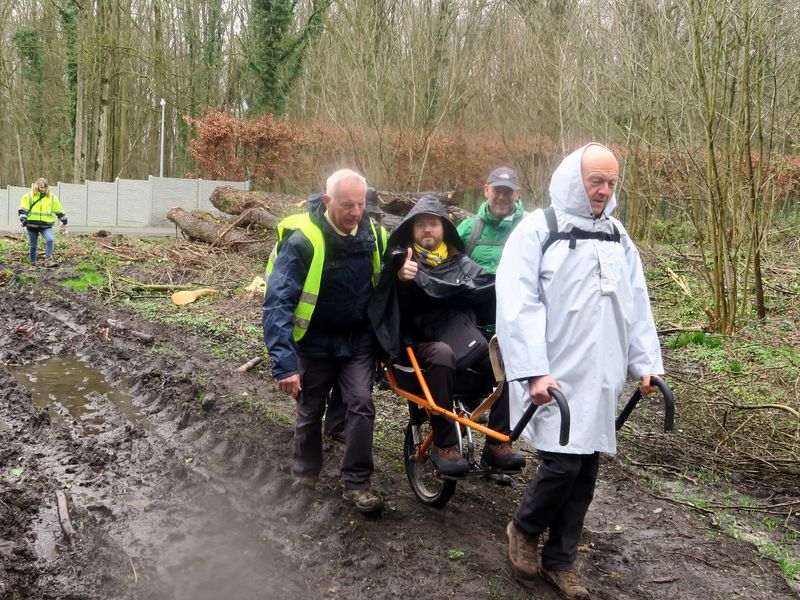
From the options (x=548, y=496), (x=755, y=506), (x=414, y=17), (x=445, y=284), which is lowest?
(x=755, y=506)

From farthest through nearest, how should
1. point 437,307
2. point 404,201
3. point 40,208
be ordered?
1. point 40,208
2. point 404,201
3. point 437,307

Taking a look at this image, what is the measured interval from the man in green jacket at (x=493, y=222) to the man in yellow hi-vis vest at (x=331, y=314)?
26.3 inches

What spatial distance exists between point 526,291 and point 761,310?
766 cm

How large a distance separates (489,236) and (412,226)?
0.69m

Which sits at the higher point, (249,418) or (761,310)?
(761,310)

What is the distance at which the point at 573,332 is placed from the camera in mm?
3527

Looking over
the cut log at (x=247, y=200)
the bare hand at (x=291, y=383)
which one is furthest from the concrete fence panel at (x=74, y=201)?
the bare hand at (x=291, y=383)

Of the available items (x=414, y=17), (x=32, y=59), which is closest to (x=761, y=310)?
(x=414, y=17)

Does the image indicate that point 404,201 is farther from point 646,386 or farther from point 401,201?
point 646,386

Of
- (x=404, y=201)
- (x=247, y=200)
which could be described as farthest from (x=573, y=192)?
(x=247, y=200)

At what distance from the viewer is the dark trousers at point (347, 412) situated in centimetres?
441

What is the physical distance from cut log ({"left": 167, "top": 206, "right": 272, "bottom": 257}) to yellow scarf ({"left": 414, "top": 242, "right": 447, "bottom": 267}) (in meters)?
11.0

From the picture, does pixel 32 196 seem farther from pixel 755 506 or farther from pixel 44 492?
pixel 755 506

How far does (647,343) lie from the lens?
12.2 feet
